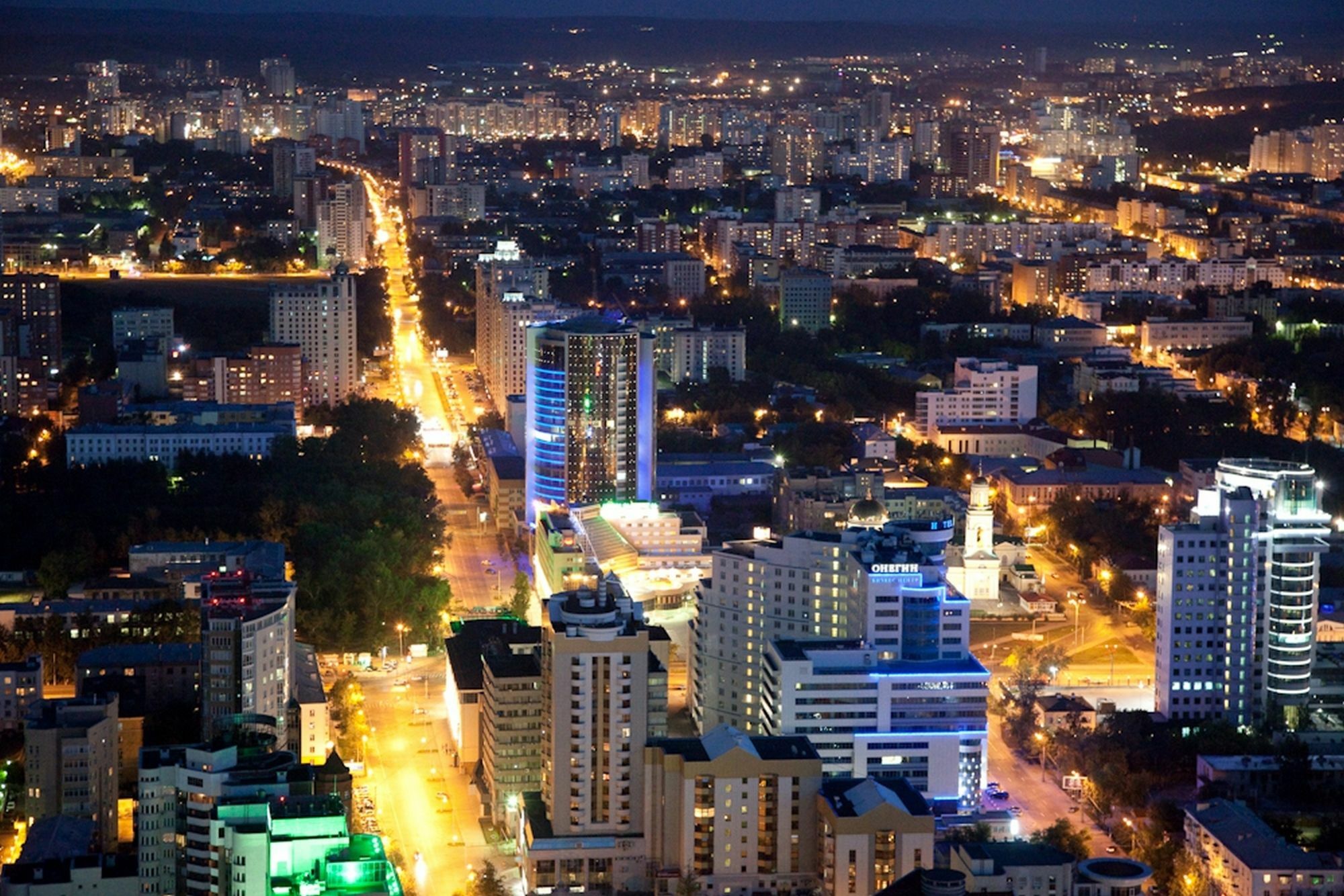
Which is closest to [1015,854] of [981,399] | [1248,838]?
[1248,838]

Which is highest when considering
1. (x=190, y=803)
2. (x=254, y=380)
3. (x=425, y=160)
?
(x=425, y=160)

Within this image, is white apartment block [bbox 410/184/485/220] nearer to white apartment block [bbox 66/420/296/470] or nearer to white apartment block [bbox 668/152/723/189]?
white apartment block [bbox 668/152/723/189]

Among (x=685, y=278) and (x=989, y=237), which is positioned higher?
(x=989, y=237)

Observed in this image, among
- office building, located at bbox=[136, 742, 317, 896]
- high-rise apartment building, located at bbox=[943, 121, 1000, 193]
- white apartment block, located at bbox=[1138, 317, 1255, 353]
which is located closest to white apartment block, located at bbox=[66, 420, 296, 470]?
office building, located at bbox=[136, 742, 317, 896]

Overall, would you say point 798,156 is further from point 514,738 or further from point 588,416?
point 514,738

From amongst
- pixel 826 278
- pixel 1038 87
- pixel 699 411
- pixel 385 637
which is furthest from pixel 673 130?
pixel 385 637

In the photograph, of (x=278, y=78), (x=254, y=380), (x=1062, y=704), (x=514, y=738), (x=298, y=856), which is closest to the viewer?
(x=298, y=856)

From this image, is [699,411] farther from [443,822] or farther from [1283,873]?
[1283,873]
